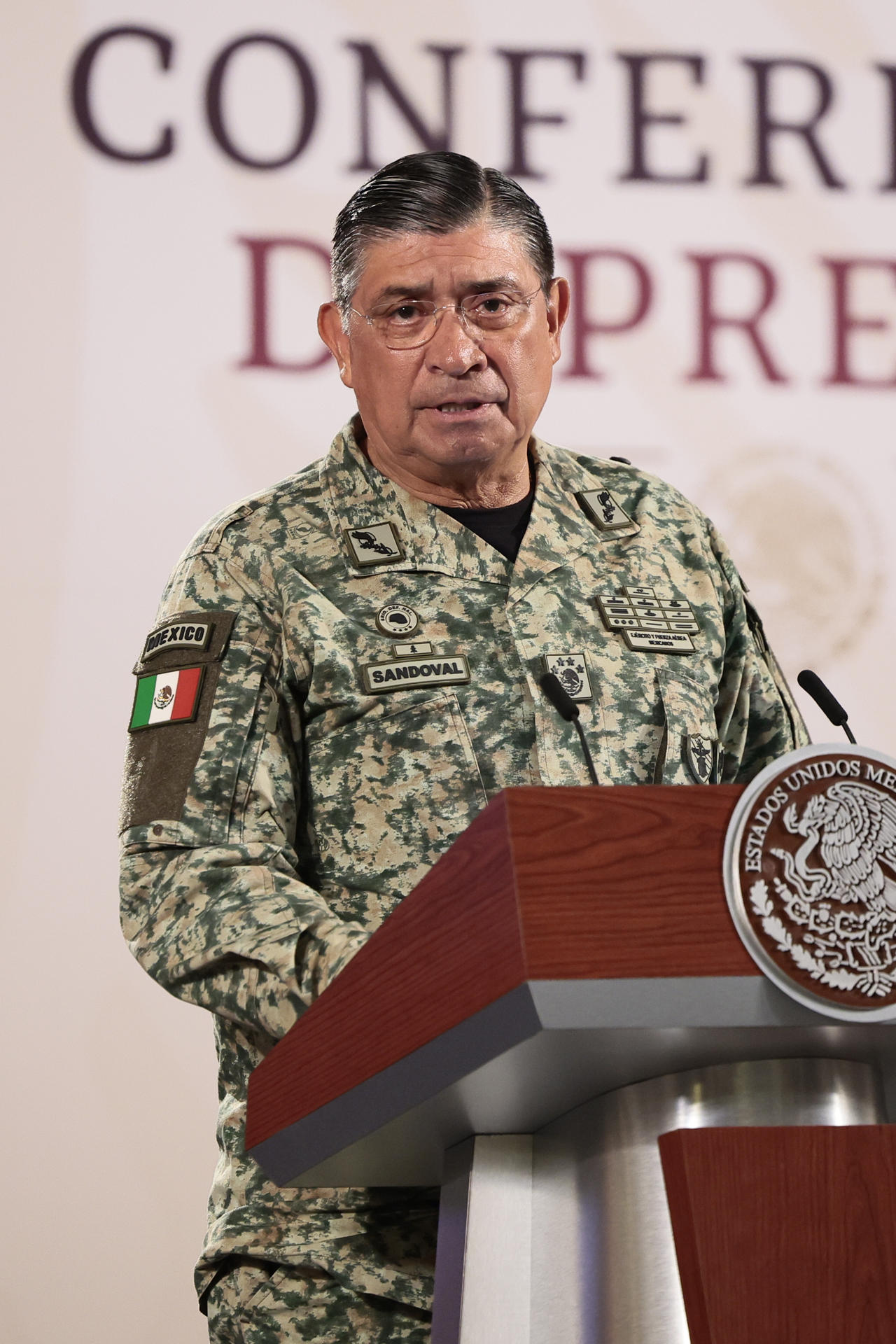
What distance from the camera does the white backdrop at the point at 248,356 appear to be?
2.66m

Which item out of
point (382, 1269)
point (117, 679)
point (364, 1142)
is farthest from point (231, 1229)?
point (117, 679)

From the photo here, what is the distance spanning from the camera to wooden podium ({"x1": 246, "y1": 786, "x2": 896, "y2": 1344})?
3.14ft

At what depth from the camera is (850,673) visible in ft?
9.82

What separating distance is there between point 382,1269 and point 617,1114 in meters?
0.47

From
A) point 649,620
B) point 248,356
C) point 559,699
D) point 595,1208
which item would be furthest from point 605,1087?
point 248,356

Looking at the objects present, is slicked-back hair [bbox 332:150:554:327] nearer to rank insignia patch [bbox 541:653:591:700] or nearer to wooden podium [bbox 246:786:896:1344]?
rank insignia patch [bbox 541:653:591:700]

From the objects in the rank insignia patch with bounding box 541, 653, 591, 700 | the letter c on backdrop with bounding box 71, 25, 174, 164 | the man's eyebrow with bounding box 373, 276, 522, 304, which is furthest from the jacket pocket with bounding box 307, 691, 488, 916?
the letter c on backdrop with bounding box 71, 25, 174, 164

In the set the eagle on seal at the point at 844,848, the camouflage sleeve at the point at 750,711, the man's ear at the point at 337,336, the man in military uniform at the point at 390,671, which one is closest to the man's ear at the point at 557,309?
the man in military uniform at the point at 390,671

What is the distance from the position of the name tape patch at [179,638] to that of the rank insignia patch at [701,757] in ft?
1.56

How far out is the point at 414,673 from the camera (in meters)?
1.69

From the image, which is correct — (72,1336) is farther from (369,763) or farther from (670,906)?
(670,906)

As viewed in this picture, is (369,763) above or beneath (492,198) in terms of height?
beneath

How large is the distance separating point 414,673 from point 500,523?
300 millimetres

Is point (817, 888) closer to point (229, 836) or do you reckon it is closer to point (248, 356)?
point (229, 836)
